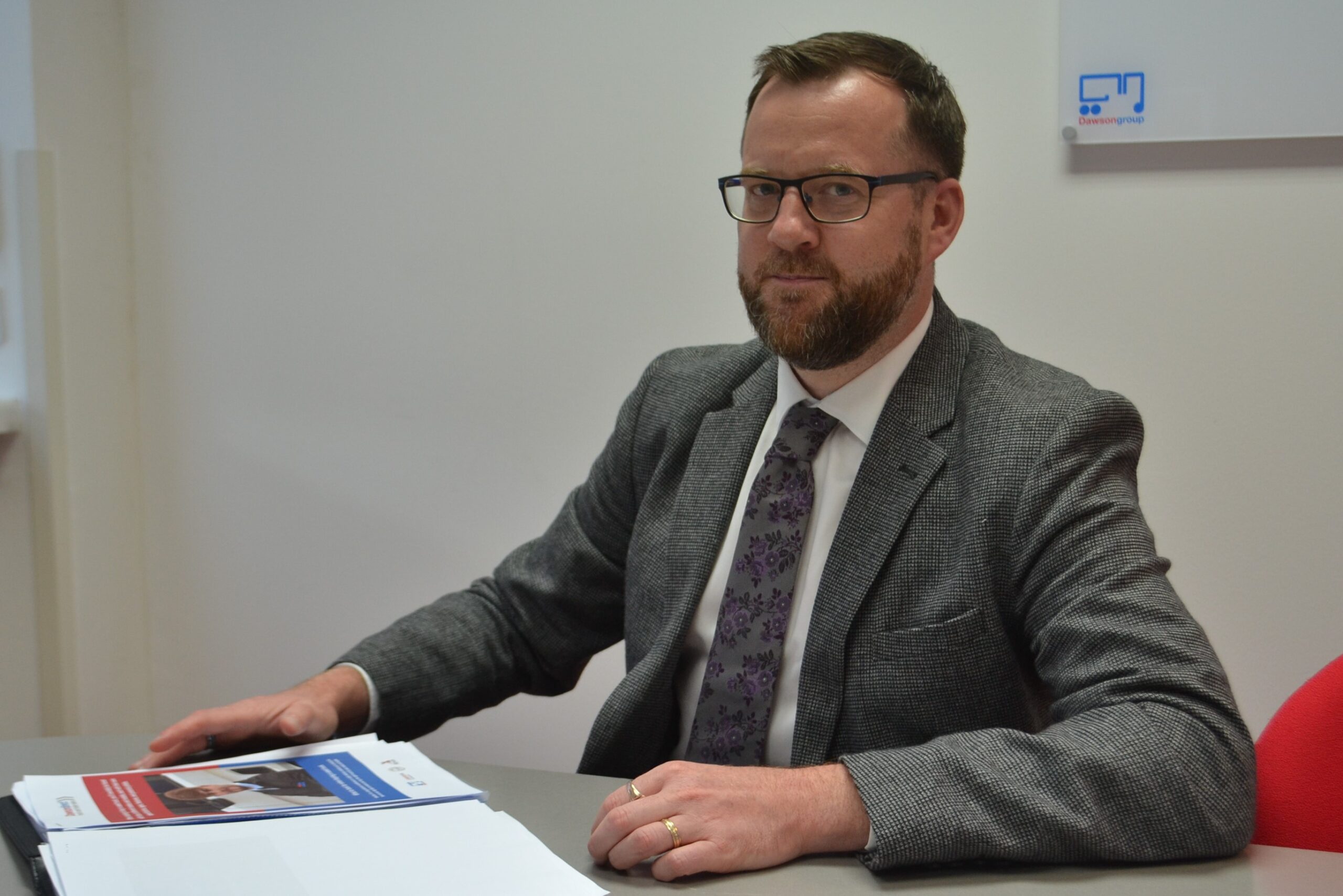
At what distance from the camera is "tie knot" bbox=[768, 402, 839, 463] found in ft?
4.71

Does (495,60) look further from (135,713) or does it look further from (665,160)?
(135,713)

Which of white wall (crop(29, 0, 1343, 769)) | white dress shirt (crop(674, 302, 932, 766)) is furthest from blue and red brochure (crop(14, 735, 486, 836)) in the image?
white wall (crop(29, 0, 1343, 769))

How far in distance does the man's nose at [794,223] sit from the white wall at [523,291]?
2.68 feet

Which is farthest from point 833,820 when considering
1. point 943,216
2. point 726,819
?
point 943,216

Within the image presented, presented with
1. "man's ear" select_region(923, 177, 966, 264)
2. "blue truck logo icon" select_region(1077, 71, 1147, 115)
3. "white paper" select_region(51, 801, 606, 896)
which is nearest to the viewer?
"white paper" select_region(51, 801, 606, 896)

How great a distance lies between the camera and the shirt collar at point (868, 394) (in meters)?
1.42

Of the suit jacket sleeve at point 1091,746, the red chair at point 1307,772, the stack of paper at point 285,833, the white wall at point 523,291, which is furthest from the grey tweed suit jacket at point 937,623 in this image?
the white wall at point 523,291

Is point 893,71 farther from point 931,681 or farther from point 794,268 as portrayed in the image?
point 931,681

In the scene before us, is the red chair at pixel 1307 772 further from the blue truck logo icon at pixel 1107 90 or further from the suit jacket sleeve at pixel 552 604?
the blue truck logo icon at pixel 1107 90

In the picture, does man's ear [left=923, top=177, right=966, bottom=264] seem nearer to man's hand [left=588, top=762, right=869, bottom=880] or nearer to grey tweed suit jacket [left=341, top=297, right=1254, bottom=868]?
grey tweed suit jacket [left=341, top=297, right=1254, bottom=868]

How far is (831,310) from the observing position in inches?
55.1

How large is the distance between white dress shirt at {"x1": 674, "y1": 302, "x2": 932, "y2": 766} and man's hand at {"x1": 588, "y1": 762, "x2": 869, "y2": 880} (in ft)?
1.06

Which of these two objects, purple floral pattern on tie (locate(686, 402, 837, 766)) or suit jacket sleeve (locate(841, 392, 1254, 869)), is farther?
purple floral pattern on tie (locate(686, 402, 837, 766))

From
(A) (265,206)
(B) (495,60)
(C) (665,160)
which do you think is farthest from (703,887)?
(A) (265,206)
